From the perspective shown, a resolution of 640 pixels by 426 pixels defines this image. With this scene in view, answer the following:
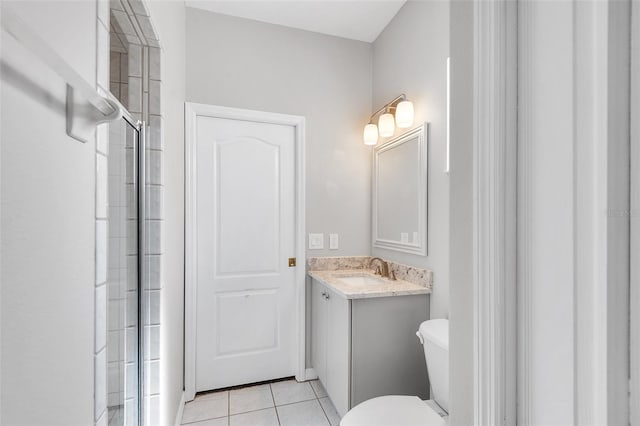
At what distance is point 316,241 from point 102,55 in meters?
1.88

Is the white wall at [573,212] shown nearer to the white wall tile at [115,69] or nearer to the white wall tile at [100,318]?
the white wall tile at [100,318]

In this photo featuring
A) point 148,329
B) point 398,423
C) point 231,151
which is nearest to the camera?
point 398,423

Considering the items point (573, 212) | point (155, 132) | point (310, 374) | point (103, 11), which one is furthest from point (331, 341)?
point (103, 11)

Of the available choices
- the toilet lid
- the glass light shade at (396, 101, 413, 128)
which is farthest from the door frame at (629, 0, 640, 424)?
the glass light shade at (396, 101, 413, 128)

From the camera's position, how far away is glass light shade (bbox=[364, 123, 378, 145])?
239cm

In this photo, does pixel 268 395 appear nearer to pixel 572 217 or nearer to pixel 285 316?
pixel 285 316

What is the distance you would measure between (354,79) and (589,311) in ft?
8.23

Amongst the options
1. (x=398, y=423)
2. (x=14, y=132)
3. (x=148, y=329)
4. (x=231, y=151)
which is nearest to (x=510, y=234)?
(x=14, y=132)

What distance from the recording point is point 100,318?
2.18 feet

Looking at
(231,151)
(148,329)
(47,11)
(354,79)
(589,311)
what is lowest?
(148,329)

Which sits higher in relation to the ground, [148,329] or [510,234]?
[510,234]

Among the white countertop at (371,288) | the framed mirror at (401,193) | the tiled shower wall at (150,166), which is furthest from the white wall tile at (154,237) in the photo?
the framed mirror at (401,193)

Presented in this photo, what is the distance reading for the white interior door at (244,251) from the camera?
2.21 meters

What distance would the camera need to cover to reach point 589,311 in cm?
38
